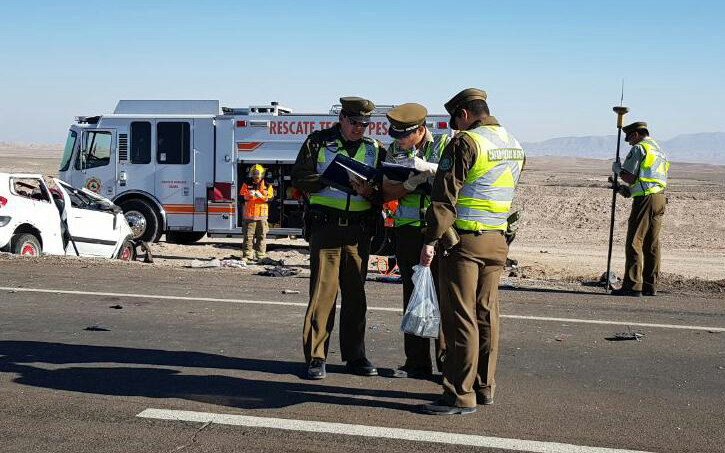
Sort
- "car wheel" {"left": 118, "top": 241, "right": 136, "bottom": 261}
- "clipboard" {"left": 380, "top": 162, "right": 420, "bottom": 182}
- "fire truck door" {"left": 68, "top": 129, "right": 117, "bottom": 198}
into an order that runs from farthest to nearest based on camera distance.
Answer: "fire truck door" {"left": 68, "top": 129, "right": 117, "bottom": 198}
"car wheel" {"left": 118, "top": 241, "right": 136, "bottom": 261}
"clipboard" {"left": 380, "top": 162, "right": 420, "bottom": 182}

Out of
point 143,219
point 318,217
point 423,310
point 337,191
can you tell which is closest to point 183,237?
point 143,219

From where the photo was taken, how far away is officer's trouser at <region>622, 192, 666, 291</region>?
10758 mm

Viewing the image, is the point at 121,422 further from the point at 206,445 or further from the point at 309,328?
the point at 309,328

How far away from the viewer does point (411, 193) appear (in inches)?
246

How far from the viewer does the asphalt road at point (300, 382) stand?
509 centimetres

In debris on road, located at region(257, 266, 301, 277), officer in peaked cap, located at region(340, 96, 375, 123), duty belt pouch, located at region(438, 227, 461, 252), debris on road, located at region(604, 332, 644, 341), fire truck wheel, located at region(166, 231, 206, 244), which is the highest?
officer in peaked cap, located at region(340, 96, 375, 123)

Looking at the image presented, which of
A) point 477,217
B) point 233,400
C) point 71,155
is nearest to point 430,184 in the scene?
point 477,217

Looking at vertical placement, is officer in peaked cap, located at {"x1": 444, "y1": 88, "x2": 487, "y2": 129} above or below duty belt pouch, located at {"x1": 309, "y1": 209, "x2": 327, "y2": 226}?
above

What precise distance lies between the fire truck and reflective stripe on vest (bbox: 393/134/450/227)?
11360 mm

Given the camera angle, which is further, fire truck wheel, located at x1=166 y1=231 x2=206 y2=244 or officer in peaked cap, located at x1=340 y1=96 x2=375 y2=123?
fire truck wheel, located at x1=166 y1=231 x2=206 y2=244

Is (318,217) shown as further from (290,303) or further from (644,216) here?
(644,216)

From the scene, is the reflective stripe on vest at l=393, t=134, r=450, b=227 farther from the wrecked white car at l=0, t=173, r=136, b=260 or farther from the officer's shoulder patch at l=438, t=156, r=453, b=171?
the wrecked white car at l=0, t=173, r=136, b=260

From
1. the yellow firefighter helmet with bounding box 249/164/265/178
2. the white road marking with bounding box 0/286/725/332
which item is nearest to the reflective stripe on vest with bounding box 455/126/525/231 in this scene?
the white road marking with bounding box 0/286/725/332

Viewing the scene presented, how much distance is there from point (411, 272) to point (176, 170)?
496 inches
